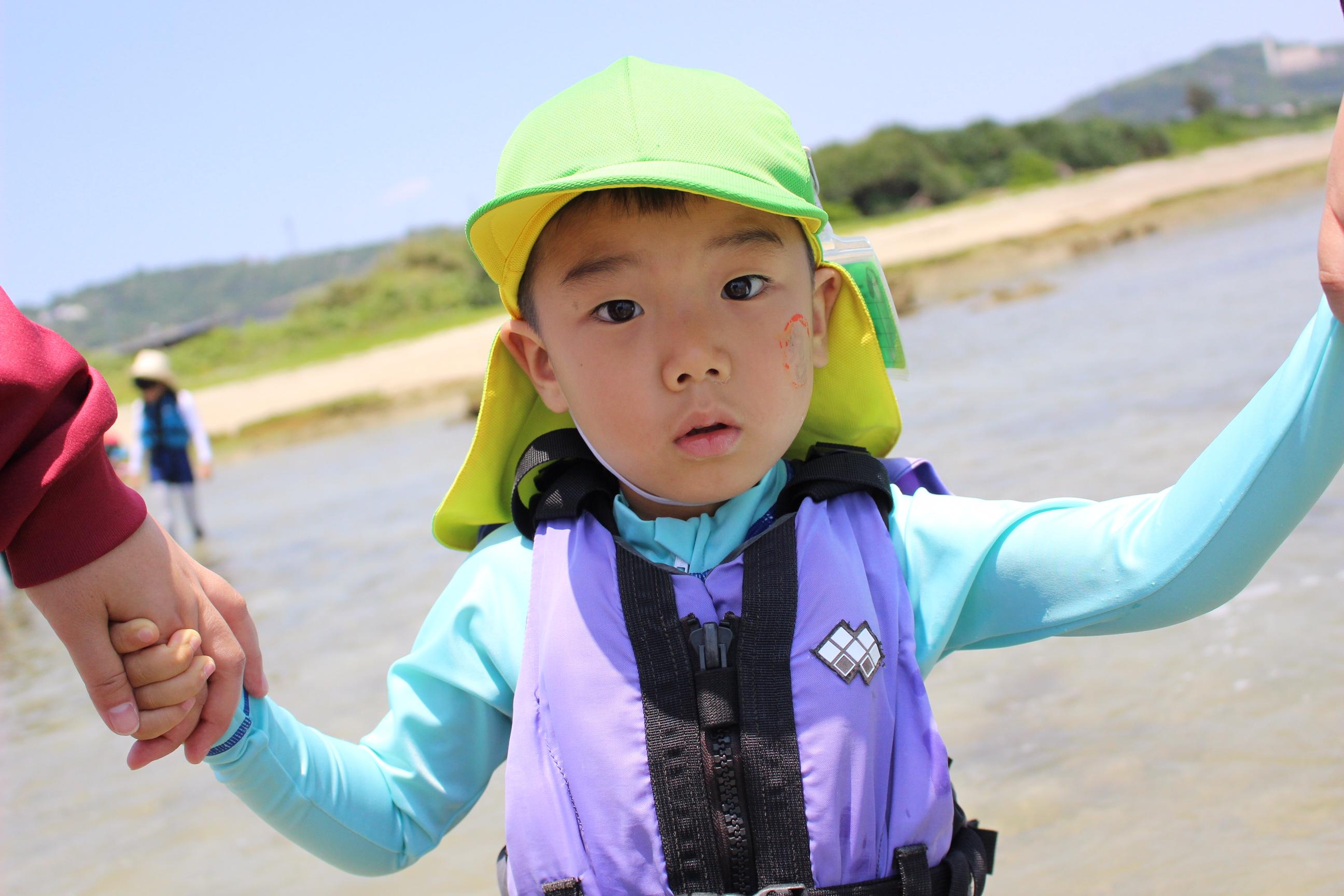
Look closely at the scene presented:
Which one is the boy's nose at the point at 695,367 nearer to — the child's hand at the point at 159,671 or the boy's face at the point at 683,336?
the boy's face at the point at 683,336

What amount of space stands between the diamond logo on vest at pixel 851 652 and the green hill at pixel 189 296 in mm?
80781

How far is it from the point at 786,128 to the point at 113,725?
1167 mm

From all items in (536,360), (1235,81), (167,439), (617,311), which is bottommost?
(1235,81)

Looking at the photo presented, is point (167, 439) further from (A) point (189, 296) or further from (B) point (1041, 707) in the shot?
(A) point (189, 296)

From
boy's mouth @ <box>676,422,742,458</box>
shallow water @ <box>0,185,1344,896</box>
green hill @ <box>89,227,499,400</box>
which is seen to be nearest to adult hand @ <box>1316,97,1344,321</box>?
boy's mouth @ <box>676,422,742,458</box>

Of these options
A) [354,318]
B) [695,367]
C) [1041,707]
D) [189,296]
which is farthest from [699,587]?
[189,296]

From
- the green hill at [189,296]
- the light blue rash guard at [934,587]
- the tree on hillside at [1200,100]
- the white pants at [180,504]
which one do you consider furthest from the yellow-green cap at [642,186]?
the green hill at [189,296]

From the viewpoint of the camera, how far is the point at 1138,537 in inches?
53.8

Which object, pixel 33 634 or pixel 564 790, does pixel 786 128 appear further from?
pixel 33 634

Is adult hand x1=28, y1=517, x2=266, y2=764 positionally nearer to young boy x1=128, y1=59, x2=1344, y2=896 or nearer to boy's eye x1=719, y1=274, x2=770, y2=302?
young boy x1=128, y1=59, x2=1344, y2=896

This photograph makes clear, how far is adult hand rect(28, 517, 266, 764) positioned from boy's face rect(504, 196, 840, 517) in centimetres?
56

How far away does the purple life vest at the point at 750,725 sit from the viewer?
1.39 m

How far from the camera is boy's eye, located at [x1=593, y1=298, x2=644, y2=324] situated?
149cm

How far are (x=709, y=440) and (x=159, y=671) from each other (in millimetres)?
737
